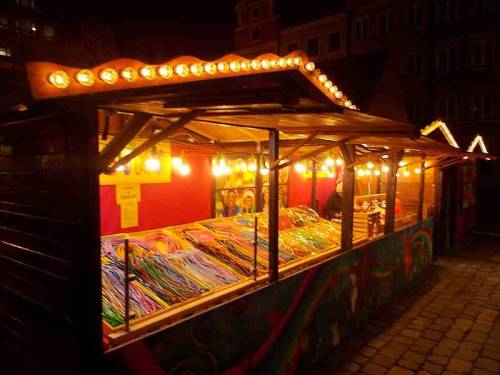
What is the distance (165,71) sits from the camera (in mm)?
2768

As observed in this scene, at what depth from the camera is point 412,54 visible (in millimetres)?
27234

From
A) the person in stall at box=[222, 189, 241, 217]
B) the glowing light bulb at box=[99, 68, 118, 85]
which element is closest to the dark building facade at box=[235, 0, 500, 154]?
the person in stall at box=[222, 189, 241, 217]

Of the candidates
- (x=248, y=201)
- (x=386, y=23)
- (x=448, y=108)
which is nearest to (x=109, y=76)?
(x=248, y=201)

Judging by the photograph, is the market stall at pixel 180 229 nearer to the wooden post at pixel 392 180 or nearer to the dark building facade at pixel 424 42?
the wooden post at pixel 392 180

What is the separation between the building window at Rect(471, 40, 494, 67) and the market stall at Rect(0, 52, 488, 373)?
21486 millimetres

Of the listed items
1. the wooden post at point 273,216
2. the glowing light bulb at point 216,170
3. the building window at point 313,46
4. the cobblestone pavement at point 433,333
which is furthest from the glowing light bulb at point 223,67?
the building window at point 313,46

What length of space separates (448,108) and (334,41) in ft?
33.3

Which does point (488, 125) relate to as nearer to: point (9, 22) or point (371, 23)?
point (371, 23)

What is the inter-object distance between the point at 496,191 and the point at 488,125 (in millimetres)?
5091

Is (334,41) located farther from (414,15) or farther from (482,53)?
(482,53)

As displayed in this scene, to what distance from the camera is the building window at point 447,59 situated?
25719 mm

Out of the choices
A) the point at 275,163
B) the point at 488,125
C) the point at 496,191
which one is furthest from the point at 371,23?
the point at 275,163

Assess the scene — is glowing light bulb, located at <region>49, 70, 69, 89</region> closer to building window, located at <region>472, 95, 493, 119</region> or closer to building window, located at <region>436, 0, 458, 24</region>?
building window, located at <region>472, 95, 493, 119</region>

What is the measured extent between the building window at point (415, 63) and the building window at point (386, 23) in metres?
2.48
